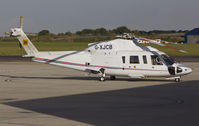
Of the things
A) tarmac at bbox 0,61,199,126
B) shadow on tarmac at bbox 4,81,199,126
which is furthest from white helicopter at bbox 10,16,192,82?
shadow on tarmac at bbox 4,81,199,126

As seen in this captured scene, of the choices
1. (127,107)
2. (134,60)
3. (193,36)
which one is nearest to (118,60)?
(134,60)

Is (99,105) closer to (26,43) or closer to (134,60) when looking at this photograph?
(134,60)

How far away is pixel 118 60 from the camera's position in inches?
1121

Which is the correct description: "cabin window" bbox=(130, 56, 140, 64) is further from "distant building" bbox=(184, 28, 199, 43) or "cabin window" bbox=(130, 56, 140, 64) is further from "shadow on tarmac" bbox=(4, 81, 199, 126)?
"distant building" bbox=(184, 28, 199, 43)

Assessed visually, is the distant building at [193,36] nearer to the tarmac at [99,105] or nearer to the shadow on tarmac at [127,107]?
the tarmac at [99,105]

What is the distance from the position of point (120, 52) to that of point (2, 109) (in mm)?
13773

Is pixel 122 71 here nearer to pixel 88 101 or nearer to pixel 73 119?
pixel 88 101

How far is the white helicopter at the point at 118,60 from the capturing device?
27.7 meters

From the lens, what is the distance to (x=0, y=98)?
19.8m

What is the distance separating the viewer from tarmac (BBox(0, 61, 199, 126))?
1363cm

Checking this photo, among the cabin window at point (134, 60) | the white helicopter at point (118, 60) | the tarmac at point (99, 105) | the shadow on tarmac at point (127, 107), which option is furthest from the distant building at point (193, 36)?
the shadow on tarmac at point (127, 107)

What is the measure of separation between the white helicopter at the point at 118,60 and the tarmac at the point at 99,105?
2297 mm

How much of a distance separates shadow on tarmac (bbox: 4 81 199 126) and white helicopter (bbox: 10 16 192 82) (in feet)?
14.8

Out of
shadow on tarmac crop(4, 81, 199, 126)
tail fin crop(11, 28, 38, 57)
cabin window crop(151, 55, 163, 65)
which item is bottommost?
shadow on tarmac crop(4, 81, 199, 126)
